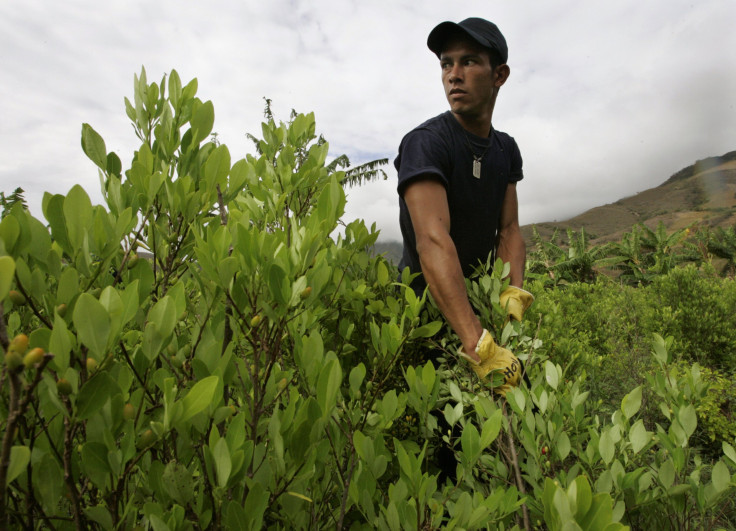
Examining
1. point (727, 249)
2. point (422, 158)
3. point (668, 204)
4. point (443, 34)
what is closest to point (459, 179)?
point (422, 158)

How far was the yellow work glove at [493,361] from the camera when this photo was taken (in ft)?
4.70

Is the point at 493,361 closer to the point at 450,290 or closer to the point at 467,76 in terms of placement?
the point at 450,290

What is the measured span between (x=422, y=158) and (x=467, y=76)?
0.60 meters

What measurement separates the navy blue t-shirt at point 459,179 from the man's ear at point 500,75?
0.27 meters

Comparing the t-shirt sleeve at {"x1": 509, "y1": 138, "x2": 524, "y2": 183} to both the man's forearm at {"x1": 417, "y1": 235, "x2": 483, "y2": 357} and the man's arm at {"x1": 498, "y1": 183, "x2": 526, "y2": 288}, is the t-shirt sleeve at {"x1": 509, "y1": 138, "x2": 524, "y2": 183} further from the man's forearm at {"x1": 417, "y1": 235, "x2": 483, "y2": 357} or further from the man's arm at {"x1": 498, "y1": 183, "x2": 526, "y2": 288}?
the man's forearm at {"x1": 417, "y1": 235, "x2": 483, "y2": 357}

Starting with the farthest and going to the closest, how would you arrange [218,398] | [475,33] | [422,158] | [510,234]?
[510,234] → [475,33] → [422,158] → [218,398]

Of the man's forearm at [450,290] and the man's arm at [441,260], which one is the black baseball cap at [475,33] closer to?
the man's arm at [441,260]

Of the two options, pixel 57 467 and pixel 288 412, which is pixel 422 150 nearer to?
pixel 288 412

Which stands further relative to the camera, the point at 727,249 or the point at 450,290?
the point at 727,249

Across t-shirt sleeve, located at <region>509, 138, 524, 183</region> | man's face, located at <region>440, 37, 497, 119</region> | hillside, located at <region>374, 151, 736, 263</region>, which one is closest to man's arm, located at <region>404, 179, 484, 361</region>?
man's face, located at <region>440, 37, 497, 119</region>

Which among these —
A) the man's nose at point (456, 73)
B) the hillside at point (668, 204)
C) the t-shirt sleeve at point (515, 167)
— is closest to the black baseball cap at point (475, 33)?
the man's nose at point (456, 73)

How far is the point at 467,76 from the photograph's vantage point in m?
1.92

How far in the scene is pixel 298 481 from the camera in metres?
0.69

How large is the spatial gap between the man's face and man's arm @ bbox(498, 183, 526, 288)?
2.03 feet
